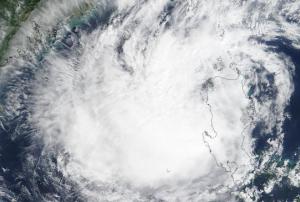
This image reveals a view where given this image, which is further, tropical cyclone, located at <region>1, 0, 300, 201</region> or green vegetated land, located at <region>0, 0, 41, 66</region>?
tropical cyclone, located at <region>1, 0, 300, 201</region>

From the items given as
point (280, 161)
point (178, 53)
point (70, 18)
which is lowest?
point (280, 161)

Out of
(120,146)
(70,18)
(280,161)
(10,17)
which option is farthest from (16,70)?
(280,161)

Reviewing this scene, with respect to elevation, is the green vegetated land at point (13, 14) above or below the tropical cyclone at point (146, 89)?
above

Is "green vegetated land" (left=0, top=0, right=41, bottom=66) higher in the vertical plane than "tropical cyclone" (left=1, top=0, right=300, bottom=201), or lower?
higher

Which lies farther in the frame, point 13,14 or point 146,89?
point 146,89

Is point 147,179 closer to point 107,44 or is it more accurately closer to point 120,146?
point 120,146

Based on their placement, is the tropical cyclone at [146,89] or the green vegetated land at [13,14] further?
the tropical cyclone at [146,89]

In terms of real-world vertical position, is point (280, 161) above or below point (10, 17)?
below

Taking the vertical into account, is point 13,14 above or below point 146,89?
above
